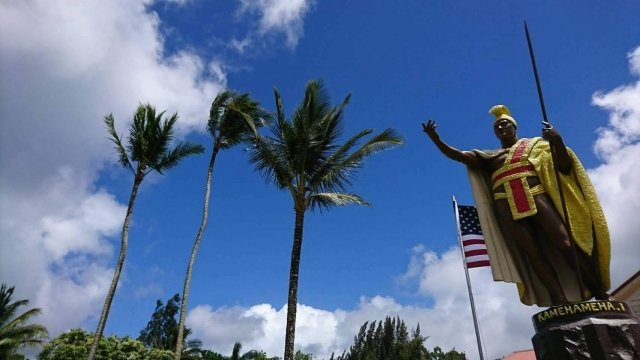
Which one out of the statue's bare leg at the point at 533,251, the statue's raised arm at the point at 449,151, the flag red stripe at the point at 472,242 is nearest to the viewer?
the statue's bare leg at the point at 533,251

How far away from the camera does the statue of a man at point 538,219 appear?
12.7 ft

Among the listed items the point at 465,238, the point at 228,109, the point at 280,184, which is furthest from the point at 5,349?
the point at 465,238

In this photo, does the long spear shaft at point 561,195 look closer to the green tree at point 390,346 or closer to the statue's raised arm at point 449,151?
the statue's raised arm at point 449,151

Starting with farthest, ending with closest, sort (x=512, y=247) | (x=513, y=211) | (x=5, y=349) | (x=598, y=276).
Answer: (x=5, y=349) → (x=512, y=247) → (x=513, y=211) → (x=598, y=276)

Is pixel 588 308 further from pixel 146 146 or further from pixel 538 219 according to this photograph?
pixel 146 146

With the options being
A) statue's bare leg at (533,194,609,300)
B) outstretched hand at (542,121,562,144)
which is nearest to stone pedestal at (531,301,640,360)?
statue's bare leg at (533,194,609,300)

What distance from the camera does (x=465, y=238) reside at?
420 inches

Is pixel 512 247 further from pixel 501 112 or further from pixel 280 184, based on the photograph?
pixel 280 184

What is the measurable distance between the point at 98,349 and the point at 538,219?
74.4 ft

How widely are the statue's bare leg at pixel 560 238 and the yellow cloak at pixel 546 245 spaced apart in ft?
0.18

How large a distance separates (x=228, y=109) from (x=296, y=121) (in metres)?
4.07

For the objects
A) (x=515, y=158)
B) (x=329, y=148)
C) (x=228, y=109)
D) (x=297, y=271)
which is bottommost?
(x=515, y=158)

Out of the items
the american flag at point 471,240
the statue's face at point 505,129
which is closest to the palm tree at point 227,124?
the american flag at point 471,240

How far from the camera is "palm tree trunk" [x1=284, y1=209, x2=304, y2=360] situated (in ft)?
35.9
